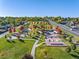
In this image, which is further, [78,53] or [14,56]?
[78,53]

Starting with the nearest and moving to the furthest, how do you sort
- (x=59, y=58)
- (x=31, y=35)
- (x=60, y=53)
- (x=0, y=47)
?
(x=59, y=58) → (x=60, y=53) → (x=0, y=47) → (x=31, y=35)

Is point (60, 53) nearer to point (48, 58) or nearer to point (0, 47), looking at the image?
point (48, 58)

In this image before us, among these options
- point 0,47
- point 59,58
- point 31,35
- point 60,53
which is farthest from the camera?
point 31,35

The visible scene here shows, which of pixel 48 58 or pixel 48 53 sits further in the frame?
pixel 48 53

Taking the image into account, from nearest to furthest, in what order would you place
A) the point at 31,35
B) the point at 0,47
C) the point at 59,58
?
the point at 59,58 → the point at 0,47 → the point at 31,35

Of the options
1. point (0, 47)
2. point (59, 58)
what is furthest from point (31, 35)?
point (59, 58)

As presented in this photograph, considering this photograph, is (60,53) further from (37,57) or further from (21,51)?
(21,51)

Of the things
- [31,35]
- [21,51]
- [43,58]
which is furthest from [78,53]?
[31,35]

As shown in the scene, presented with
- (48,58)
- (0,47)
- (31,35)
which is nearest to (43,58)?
(48,58)
